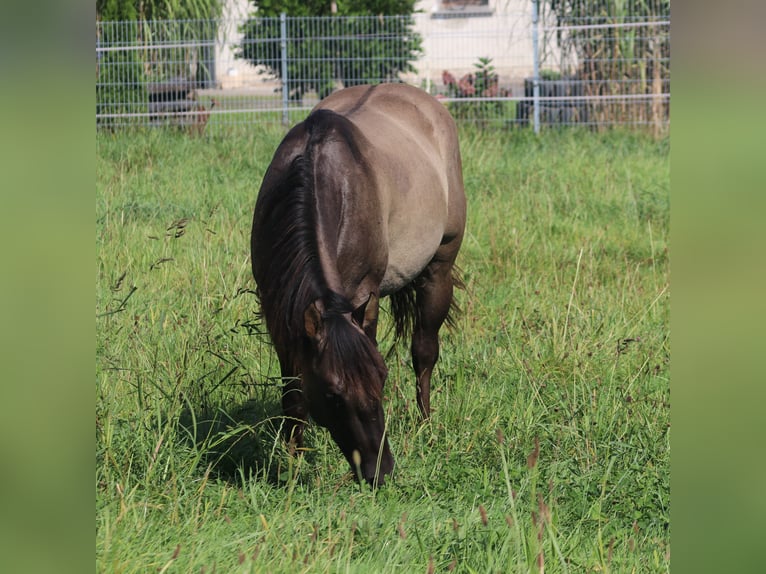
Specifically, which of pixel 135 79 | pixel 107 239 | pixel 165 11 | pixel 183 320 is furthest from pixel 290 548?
pixel 165 11

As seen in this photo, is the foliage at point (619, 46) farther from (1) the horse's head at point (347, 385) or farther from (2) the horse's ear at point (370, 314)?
(1) the horse's head at point (347, 385)

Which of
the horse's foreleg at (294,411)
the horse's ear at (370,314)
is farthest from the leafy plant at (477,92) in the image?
the horse's foreleg at (294,411)

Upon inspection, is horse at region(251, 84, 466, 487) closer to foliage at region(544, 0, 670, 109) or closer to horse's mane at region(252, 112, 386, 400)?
horse's mane at region(252, 112, 386, 400)

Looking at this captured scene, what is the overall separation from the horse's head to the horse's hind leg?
5.09 ft

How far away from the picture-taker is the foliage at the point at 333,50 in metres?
13.0

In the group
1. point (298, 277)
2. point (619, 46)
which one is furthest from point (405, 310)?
point (619, 46)

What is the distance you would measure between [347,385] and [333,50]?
1094 centimetres

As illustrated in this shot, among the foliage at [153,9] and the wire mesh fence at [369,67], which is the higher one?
the foliage at [153,9]

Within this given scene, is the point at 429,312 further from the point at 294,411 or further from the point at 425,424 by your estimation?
the point at 294,411

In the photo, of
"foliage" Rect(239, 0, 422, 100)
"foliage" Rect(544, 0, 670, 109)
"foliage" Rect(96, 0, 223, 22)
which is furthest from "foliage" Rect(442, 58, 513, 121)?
"foliage" Rect(96, 0, 223, 22)

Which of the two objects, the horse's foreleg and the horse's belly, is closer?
the horse's foreleg

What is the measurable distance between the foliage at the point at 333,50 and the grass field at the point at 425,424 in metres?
6.23

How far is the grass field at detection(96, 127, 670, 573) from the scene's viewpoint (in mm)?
2410

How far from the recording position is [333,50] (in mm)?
13031
